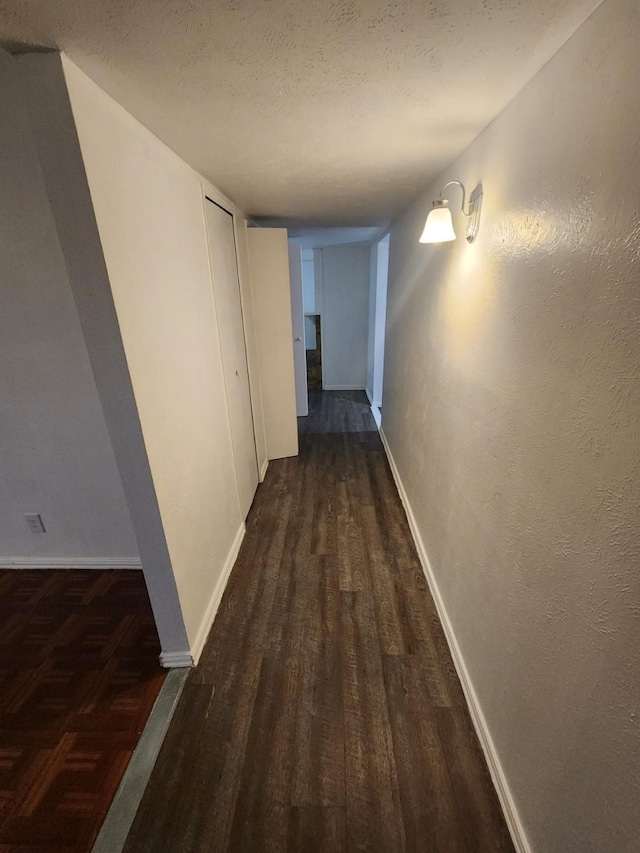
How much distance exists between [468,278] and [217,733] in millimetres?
1980

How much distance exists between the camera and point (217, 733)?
4.35 ft

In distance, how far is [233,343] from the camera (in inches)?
92.8

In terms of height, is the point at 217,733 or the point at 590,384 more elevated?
the point at 590,384

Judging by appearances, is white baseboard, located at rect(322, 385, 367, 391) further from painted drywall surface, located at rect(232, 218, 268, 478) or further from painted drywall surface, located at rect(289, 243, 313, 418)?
painted drywall surface, located at rect(232, 218, 268, 478)

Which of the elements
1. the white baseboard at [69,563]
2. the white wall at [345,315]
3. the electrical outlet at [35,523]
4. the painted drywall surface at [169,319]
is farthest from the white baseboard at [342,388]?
the electrical outlet at [35,523]

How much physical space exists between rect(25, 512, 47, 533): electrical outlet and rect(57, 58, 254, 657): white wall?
1005mm

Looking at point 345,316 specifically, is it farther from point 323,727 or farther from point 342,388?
point 323,727

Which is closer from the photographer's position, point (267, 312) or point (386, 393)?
point (267, 312)

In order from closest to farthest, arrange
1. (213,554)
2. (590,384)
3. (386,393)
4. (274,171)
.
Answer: (590,384)
(274,171)
(213,554)
(386,393)

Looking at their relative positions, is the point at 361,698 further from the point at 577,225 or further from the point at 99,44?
the point at 99,44

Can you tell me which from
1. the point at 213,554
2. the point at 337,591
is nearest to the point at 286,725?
the point at 337,591

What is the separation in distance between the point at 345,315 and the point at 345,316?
15mm

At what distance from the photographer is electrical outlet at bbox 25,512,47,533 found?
1.96 meters

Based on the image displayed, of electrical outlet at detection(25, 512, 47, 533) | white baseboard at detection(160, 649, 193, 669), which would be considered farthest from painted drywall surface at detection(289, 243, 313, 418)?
white baseboard at detection(160, 649, 193, 669)
